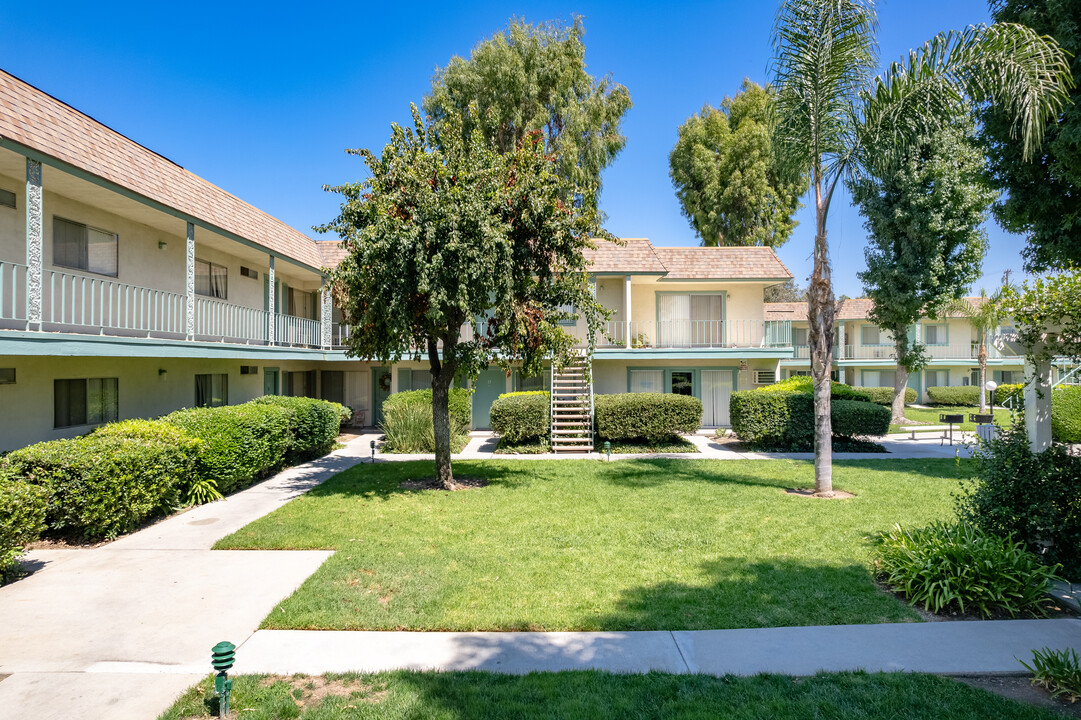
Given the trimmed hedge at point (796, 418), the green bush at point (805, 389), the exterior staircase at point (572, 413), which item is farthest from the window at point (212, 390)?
the green bush at point (805, 389)

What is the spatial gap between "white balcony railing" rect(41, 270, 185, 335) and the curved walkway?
17.3ft

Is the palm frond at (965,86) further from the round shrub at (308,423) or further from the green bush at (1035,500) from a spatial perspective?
the round shrub at (308,423)

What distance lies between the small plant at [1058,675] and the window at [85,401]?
1357cm

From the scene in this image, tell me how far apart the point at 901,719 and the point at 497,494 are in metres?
7.40

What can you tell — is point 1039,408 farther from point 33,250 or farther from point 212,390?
point 212,390

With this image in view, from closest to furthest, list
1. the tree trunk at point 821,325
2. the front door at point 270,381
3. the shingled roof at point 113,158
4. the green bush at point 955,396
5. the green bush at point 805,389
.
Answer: the shingled roof at point 113,158, the tree trunk at point 821,325, the green bush at point 805,389, the front door at point 270,381, the green bush at point 955,396

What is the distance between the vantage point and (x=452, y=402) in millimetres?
16562

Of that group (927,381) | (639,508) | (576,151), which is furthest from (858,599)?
(927,381)

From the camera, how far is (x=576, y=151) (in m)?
24.8

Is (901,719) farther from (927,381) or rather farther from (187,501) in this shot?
(927,381)

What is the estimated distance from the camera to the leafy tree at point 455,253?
9117 millimetres

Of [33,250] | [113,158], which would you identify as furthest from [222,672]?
[113,158]

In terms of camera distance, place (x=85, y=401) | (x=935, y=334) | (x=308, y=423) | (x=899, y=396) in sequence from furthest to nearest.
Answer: (x=935, y=334) → (x=899, y=396) → (x=308, y=423) → (x=85, y=401)

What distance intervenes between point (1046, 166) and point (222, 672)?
1109 centimetres
